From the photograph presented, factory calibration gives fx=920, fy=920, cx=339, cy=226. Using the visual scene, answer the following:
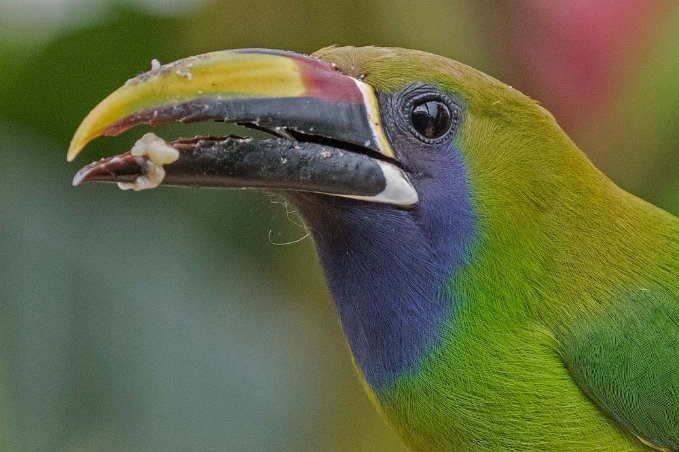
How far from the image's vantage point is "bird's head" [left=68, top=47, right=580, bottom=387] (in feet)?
3.88

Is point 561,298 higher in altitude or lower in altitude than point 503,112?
lower

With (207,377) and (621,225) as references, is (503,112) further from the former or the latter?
(207,377)

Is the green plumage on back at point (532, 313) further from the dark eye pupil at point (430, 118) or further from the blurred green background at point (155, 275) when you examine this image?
the blurred green background at point (155, 275)

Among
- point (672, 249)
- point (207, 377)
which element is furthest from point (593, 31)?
point (207, 377)

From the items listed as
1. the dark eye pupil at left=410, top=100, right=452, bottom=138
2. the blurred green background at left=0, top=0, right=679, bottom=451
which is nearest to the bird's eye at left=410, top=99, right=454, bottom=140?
the dark eye pupil at left=410, top=100, right=452, bottom=138

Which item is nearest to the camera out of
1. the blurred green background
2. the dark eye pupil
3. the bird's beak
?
the bird's beak

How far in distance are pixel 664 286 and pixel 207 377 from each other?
4.92 ft

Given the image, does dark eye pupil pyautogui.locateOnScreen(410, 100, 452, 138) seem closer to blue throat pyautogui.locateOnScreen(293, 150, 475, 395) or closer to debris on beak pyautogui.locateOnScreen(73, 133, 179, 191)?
blue throat pyautogui.locateOnScreen(293, 150, 475, 395)

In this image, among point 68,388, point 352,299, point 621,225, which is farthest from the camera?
point 68,388

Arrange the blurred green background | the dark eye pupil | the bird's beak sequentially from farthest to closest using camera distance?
the blurred green background
the dark eye pupil
the bird's beak

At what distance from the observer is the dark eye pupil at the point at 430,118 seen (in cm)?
130

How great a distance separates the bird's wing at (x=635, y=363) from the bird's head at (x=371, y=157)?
8.2 inches

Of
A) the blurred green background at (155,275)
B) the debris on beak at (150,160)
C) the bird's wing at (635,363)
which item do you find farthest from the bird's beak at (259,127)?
the blurred green background at (155,275)

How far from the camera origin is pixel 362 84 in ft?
4.23
